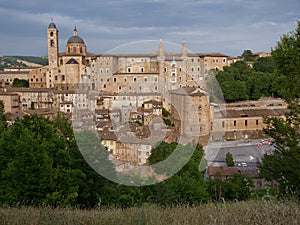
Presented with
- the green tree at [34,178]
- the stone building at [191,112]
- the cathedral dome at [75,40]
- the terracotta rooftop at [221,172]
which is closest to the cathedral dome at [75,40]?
the cathedral dome at [75,40]

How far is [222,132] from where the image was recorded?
27828mm

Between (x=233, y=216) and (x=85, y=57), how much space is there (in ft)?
123

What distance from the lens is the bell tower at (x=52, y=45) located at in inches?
1501

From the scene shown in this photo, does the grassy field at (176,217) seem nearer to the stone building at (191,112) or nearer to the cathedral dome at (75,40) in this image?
the stone building at (191,112)

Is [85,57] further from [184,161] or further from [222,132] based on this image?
[184,161]

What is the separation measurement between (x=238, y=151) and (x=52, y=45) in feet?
81.0

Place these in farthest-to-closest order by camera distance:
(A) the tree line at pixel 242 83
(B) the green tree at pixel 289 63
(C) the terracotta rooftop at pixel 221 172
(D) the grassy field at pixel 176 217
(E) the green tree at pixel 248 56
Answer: (E) the green tree at pixel 248 56 < (A) the tree line at pixel 242 83 < (C) the terracotta rooftop at pixel 221 172 < (B) the green tree at pixel 289 63 < (D) the grassy field at pixel 176 217

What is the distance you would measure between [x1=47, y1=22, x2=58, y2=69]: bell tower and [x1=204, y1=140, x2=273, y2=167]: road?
21.9m

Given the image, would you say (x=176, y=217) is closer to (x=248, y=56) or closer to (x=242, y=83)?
(x=242, y=83)

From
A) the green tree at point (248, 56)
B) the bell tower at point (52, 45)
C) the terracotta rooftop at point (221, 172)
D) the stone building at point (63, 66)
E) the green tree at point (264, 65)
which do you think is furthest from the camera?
the green tree at point (248, 56)

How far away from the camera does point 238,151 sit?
75.9ft

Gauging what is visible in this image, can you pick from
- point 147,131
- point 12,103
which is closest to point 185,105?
point 147,131

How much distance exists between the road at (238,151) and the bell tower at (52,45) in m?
21.9

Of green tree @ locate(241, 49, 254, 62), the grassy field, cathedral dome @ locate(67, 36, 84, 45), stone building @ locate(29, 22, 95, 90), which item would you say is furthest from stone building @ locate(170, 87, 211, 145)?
green tree @ locate(241, 49, 254, 62)
